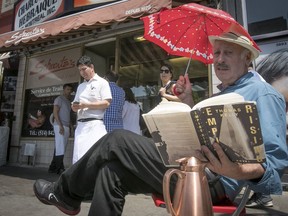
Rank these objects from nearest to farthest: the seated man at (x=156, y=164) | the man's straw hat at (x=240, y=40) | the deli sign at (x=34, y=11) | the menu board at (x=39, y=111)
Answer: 1. the seated man at (x=156, y=164)
2. the man's straw hat at (x=240, y=40)
3. the menu board at (x=39, y=111)
4. the deli sign at (x=34, y=11)

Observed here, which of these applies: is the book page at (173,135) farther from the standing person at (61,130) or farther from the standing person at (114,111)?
the standing person at (61,130)

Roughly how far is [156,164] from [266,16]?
4.33 meters

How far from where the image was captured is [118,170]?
1.58 meters

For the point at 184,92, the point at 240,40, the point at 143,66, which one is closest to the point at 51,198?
the point at 184,92

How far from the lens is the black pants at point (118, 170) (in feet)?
4.99

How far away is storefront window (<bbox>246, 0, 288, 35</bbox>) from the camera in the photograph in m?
4.86

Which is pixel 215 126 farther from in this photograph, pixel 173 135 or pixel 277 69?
pixel 277 69

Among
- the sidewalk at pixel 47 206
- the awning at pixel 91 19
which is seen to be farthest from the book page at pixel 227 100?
the awning at pixel 91 19

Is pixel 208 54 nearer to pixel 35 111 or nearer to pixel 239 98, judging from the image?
pixel 239 98

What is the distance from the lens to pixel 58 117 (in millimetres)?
6090

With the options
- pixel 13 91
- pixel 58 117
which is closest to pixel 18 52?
pixel 13 91

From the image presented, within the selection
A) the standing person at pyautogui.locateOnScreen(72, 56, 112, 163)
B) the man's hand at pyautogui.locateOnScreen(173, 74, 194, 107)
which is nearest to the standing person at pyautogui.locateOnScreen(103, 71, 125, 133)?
the standing person at pyautogui.locateOnScreen(72, 56, 112, 163)

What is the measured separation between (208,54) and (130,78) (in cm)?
429

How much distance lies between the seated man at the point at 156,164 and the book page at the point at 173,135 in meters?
0.06
